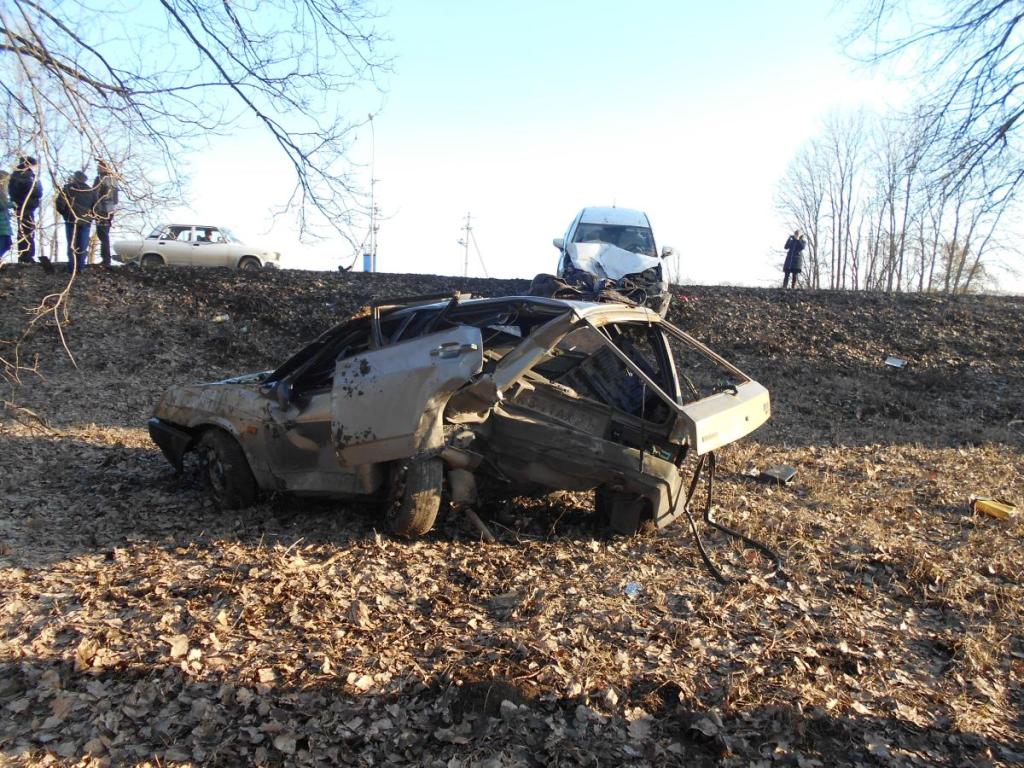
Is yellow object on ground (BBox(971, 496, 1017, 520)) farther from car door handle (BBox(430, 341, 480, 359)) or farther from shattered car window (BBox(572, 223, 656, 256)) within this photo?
shattered car window (BBox(572, 223, 656, 256))

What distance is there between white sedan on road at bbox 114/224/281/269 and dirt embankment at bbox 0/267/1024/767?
11264 millimetres

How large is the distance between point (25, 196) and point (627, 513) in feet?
15.4

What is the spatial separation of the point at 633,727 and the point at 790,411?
30.8ft

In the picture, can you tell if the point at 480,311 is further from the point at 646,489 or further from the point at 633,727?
the point at 633,727

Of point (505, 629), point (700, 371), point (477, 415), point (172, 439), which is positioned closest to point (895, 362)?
point (700, 371)

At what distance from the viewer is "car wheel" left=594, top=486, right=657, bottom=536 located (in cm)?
519

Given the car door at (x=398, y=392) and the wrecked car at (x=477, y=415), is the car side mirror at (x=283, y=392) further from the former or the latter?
the car door at (x=398, y=392)

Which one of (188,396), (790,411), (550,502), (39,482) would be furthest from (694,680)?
(790,411)

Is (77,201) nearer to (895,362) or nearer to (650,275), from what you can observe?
(650,275)

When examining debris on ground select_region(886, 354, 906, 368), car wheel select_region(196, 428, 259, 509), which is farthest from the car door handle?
debris on ground select_region(886, 354, 906, 368)

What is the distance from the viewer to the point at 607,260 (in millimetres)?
11656

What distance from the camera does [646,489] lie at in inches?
194

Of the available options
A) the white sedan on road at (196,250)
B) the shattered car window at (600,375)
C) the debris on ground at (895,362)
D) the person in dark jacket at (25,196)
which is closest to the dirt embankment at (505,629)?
the shattered car window at (600,375)

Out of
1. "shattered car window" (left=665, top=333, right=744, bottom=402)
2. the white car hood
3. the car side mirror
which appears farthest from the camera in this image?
"shattered car window" (left=665, top=333, right=744, bottom=402)
